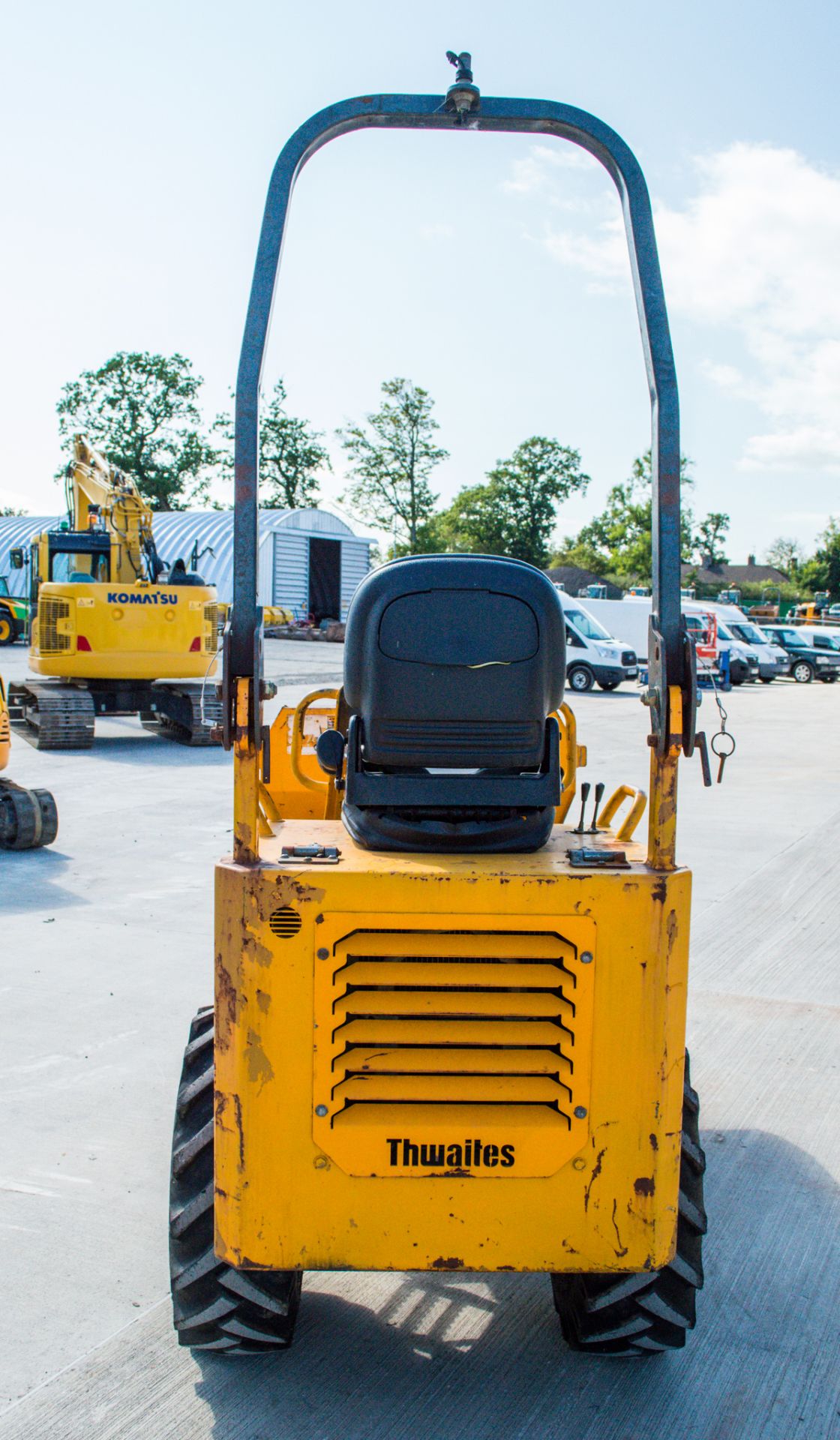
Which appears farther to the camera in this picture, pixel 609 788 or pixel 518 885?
pixel 609 788

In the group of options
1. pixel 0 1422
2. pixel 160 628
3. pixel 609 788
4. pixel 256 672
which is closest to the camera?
pixel 256 672

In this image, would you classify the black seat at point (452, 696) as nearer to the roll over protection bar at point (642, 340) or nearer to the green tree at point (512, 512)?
the roll over protection bar at point (642, 340)

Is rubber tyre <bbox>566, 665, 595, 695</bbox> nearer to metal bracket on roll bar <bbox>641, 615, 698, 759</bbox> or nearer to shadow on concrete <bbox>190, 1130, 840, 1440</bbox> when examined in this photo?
shadow on concrete <bbox>190, 1130, 840, 1440</bbox>

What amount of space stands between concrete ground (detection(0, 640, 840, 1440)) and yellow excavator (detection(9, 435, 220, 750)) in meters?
7.16

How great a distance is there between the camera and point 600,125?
9.21 feet

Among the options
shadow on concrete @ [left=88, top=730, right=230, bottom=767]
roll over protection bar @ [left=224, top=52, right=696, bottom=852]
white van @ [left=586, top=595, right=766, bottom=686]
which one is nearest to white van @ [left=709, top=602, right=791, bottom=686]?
white van @ [left=586, top=595, right=766, bottom=686]

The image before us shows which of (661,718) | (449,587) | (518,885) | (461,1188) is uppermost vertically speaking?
(449,587)

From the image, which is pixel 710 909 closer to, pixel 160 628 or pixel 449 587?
pixel 449 587

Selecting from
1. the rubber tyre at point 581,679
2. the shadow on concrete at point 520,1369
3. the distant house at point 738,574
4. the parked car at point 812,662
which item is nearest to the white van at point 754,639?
the parked car at point 812,662

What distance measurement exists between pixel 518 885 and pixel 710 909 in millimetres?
5134

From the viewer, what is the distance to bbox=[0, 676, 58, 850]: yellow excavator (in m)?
8.38

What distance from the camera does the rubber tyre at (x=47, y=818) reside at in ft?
27.8

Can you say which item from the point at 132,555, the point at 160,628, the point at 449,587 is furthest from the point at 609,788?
the point at 449,587

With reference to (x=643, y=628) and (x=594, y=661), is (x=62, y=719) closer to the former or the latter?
(x=594, y=661)
